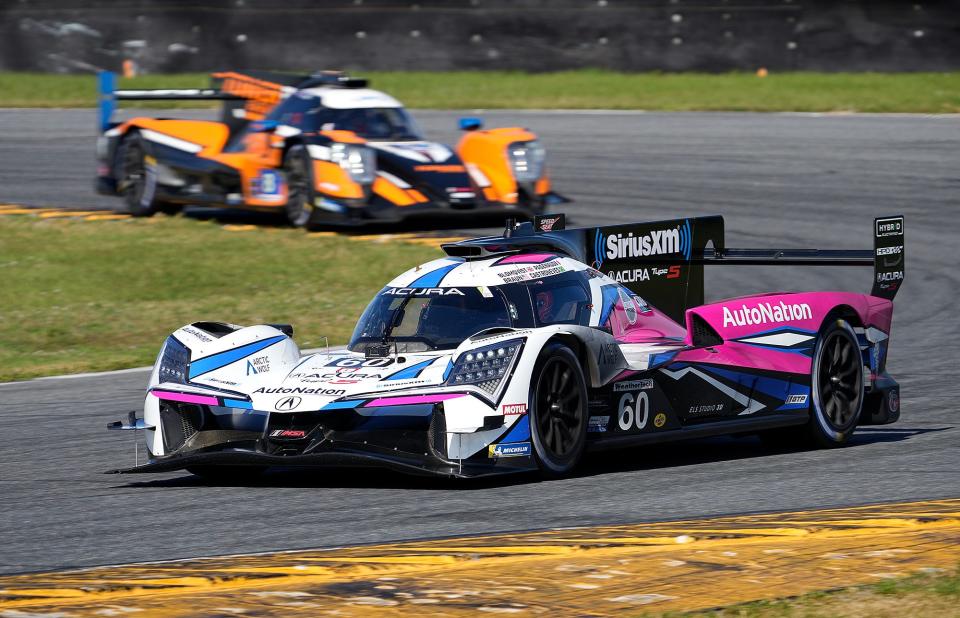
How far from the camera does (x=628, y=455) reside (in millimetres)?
9398

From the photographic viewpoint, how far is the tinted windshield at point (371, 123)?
1942 cm

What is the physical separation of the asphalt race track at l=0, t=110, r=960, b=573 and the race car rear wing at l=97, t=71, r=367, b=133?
2044 millimetres

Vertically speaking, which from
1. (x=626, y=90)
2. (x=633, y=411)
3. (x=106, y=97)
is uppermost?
(x=626, y=90)

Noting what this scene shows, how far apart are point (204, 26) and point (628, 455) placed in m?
21.7

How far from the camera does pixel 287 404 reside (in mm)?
8023

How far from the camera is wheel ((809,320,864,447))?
9.61 meters

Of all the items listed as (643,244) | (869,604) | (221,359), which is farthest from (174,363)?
(869,604)

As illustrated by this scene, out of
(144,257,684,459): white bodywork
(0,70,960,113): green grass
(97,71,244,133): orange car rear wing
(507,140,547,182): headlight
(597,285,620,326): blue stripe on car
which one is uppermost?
(0,70,960,113): green grass

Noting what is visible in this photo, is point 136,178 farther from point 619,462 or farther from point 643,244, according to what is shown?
point 619,462

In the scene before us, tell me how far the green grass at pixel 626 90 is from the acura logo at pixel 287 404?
65.2 ft

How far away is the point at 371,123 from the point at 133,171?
11.7ft

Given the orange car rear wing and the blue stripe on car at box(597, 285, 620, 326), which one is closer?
the blue stripe on car at box(597, 285, 620, 326)

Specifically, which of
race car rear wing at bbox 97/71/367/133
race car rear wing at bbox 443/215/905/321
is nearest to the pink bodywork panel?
race car rear wing at bbox 443/215/905/321

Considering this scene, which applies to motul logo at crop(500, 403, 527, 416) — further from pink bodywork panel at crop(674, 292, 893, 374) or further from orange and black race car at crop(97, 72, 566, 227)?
orange and black race car at crop(97, 72, 566, 227)
